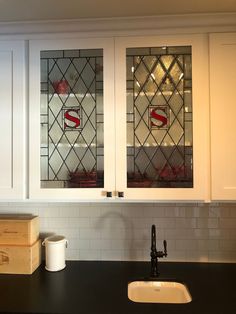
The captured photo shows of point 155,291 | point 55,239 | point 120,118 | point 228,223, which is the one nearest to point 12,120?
point 120,118

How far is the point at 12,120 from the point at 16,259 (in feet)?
2.64

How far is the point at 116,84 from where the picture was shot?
148cm

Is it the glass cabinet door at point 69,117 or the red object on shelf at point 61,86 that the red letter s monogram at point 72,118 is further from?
the red object on shelf at point 61,86

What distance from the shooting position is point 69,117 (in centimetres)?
154

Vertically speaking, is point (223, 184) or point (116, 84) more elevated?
point (116, 84)

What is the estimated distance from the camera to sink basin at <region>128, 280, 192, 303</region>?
1.51 metres

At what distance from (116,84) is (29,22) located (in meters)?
0.62

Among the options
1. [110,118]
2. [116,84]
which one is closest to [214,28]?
[116,84]

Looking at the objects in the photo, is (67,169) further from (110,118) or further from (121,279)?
(121,279)

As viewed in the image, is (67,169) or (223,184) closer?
(223,184)

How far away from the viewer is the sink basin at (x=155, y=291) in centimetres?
151

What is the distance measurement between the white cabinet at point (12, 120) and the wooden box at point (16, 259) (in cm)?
31

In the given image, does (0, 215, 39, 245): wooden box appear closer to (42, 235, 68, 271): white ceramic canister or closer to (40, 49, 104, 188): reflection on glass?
(42, 235, 68, 271): white ceramic canister

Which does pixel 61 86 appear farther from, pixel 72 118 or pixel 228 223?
pixel 228 223
